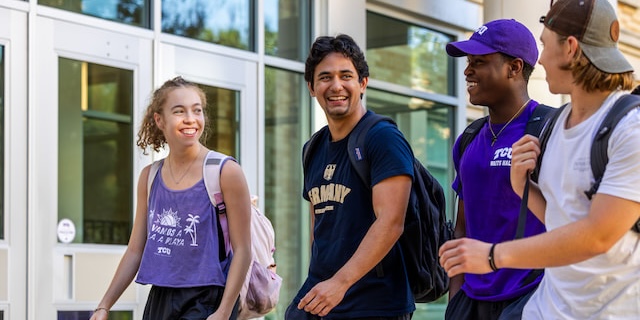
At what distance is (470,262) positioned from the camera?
10.3 feet

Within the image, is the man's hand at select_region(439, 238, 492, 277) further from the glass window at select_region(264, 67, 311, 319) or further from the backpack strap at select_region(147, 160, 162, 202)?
the glass window at select_region(264, 67, 311, 319)

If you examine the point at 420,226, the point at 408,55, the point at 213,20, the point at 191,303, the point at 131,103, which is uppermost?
the point at 213,20

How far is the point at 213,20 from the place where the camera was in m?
10.0

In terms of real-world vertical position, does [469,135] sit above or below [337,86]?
below

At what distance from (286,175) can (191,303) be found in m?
5.33

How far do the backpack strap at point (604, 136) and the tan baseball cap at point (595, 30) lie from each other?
13cm

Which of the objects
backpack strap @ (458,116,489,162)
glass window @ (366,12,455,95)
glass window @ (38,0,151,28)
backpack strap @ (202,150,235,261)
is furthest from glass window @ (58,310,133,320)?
backpack strap @ (458,116,489,162)

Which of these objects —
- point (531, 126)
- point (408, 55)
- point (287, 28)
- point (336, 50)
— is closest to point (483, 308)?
point (531, 126)

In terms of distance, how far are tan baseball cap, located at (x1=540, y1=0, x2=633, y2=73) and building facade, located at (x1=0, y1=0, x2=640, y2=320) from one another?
222 inches

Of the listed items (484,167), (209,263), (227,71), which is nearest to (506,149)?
(484,167)

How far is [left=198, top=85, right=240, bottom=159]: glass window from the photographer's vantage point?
9.86 m

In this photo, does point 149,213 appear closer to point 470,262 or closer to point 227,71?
point 470,262

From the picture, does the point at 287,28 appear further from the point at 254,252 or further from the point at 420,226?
the point at 420,226

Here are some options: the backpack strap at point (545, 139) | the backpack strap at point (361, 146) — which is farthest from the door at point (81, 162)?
the backpack strap at point (545, 139)
